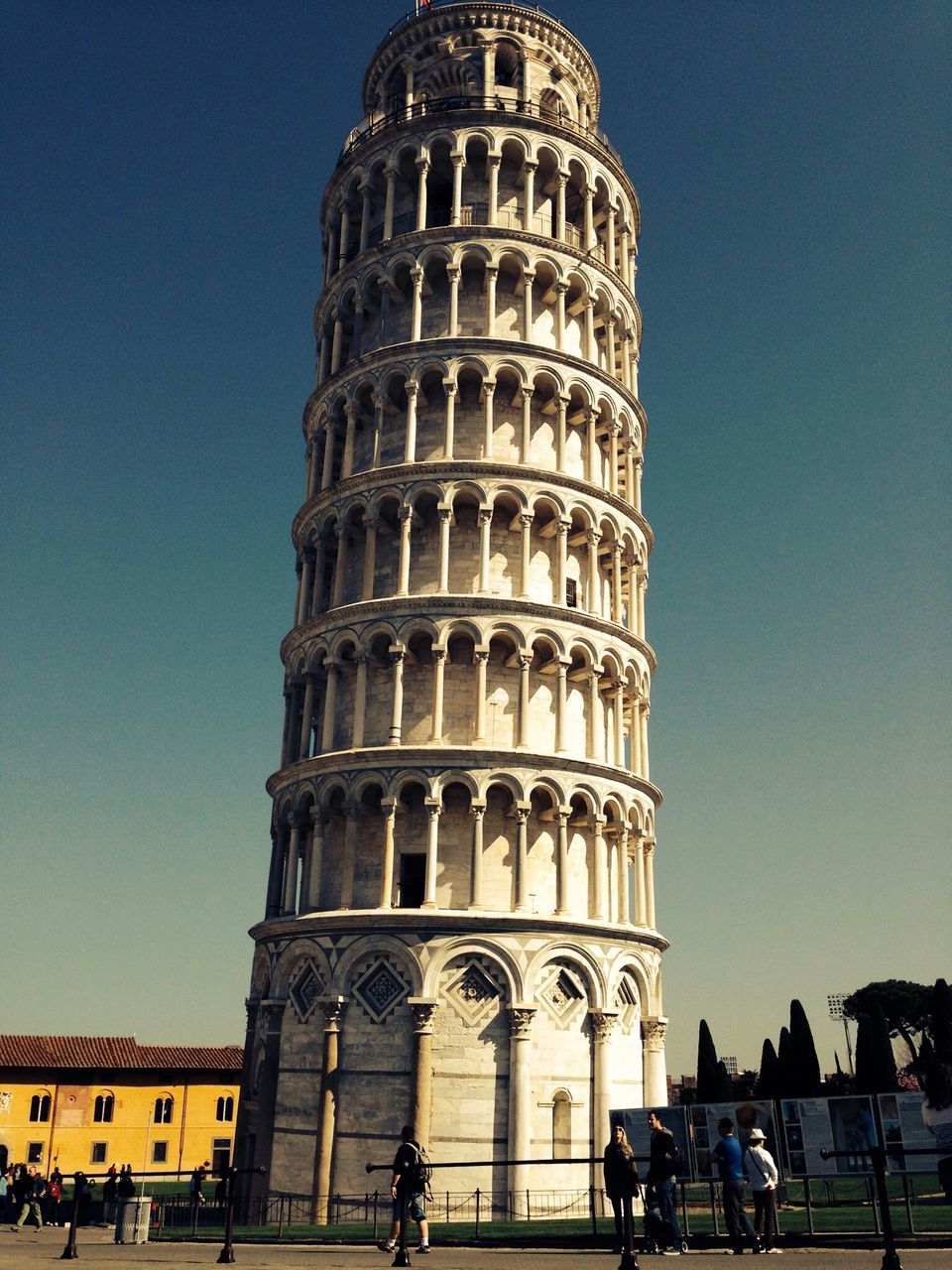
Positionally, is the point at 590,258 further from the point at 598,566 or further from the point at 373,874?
the point at 373,874

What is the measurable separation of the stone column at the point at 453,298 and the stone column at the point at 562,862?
53.6ft

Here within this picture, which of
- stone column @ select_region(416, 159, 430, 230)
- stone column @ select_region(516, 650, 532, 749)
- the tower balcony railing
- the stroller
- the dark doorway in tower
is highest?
the tower balcony railing

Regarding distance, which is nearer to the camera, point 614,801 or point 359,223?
point 614,801

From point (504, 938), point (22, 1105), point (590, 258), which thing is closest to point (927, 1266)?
point (504, 938)

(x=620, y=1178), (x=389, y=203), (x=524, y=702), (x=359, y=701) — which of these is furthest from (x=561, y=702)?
(x=620, y=1178)

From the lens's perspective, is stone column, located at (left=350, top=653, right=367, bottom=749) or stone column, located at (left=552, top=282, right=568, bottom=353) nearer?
stone column, located at (left=350, top=653, right=367, bottom=749)

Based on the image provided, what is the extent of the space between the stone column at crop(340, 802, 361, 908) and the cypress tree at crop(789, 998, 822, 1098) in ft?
107

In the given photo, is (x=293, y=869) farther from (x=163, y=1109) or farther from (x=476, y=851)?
(x=163, y=1109)

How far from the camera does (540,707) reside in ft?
116

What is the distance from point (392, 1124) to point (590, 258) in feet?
95.8

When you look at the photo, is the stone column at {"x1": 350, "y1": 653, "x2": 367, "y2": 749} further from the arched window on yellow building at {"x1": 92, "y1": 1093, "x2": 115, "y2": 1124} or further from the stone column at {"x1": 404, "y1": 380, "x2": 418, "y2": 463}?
the arched window on yellow building at {"x1": 92, "y1": 1093, "x2": 115, "y2": 1124}

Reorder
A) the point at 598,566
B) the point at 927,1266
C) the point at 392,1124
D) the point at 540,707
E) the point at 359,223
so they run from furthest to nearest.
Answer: the point at 359,223, the point at 598,566, the point at 540,707, the point at 392,1124, the point at 927,1266

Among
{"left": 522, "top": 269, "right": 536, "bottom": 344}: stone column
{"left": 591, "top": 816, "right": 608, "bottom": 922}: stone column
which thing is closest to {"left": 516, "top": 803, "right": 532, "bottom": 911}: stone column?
{"left": 591, "top": 816, "right": 608, "bottom": 922}: stone column

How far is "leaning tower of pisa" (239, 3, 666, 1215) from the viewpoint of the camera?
3075 cm
